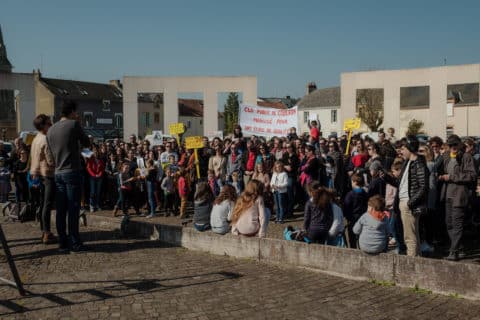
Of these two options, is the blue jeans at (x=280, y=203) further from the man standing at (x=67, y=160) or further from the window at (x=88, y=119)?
the window at (x=88, y=119)

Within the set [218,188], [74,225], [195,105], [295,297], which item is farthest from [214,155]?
[195,105]

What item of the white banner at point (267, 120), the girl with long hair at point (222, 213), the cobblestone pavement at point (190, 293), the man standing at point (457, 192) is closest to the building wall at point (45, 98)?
the white banner at point (267, 120)

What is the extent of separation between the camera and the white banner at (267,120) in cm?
1789

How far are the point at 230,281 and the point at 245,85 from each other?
793 inches

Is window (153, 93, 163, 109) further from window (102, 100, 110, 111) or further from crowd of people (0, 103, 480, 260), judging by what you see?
crowd of people (0, 103, 480, 260)

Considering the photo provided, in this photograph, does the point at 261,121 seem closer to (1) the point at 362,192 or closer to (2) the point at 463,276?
(1) the point at 362,192

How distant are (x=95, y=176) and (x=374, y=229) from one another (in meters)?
8.90

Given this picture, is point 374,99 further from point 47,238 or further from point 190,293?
point 190,293

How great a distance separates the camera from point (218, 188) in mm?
13227

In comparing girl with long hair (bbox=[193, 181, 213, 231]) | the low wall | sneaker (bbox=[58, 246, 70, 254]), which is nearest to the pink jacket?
the low wall

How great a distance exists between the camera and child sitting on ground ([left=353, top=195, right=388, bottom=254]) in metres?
6.68

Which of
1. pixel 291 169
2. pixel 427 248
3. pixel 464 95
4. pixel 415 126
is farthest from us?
pixel 464 95

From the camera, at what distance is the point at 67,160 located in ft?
24.0

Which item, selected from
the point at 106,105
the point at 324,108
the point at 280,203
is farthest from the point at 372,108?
the point at 280,203
